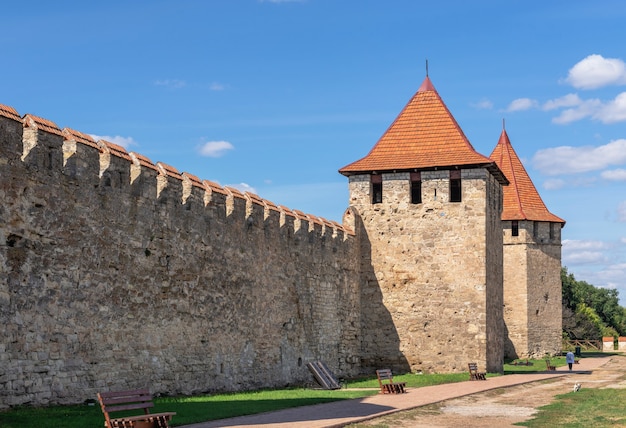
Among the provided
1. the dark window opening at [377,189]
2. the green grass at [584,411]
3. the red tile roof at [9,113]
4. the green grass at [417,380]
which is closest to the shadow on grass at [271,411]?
the green grass at [584,411]

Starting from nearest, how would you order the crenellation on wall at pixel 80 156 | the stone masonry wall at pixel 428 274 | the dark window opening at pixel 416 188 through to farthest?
the crenellation on wall at pixel 80 156, the stone masonry wall at pixel 428 274, the dark window opening at pixel 416 188

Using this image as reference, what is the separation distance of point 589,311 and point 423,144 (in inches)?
1697

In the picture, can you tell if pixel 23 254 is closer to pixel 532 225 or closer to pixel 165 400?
pixel 165 400

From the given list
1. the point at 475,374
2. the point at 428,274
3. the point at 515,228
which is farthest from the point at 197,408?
the point at 515,228

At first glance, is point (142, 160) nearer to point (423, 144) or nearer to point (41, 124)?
point (41, 124)

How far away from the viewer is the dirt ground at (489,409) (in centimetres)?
1394

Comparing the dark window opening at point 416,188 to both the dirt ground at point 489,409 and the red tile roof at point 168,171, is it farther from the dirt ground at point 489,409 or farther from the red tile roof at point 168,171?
the red tile roof at point 168,171

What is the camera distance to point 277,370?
2100cm

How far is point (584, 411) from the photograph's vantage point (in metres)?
15.9

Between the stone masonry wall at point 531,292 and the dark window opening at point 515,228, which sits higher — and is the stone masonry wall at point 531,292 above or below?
below

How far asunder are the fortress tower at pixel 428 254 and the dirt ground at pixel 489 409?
2998mm

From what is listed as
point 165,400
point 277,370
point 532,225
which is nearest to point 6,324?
point 165,400

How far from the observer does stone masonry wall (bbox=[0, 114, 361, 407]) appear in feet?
42.5

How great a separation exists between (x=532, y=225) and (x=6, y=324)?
3340 cm
